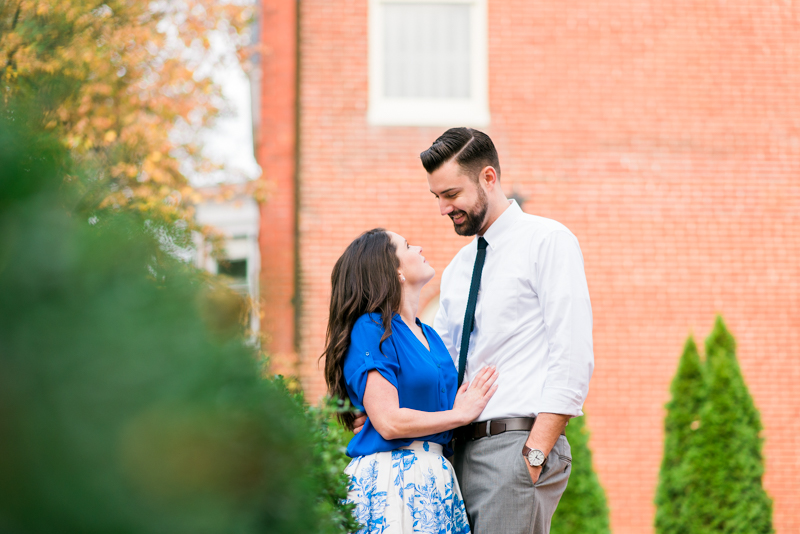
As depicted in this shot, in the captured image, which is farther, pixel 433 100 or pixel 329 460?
pixel 433 100

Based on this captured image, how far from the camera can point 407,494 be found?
2553 millimetres

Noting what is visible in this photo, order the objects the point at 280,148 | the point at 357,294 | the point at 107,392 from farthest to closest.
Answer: the point at 280,148
the point at 357,294
the point at 107,392

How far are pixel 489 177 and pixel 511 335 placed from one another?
0.67 meters

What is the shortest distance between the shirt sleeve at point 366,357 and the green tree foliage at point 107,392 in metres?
1.65

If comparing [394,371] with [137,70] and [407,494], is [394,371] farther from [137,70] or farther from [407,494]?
[137,70]

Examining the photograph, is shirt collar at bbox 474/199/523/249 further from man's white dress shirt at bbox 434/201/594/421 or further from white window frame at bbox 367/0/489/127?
white window frame at bbox 367/0/489/127

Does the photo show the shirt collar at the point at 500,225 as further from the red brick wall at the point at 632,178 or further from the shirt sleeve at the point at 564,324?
the red brick wall at the point at 632,178

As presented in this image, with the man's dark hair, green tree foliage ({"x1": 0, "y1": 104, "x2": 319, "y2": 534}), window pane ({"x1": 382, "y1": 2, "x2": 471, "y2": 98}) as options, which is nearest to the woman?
the man's dark hair

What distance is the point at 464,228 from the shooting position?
3.00 meters

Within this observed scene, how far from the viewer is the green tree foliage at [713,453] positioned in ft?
23.5

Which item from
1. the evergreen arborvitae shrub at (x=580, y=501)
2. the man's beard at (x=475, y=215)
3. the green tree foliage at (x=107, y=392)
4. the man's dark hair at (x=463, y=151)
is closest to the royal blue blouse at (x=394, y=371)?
the man's beard at (x=475, y=215)

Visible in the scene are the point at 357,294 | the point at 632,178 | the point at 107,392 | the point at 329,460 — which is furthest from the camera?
the point at 632,178

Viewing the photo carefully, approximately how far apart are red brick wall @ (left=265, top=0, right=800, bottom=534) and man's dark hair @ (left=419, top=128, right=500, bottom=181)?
5454 mm

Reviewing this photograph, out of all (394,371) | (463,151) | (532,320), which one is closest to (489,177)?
(463,151)
